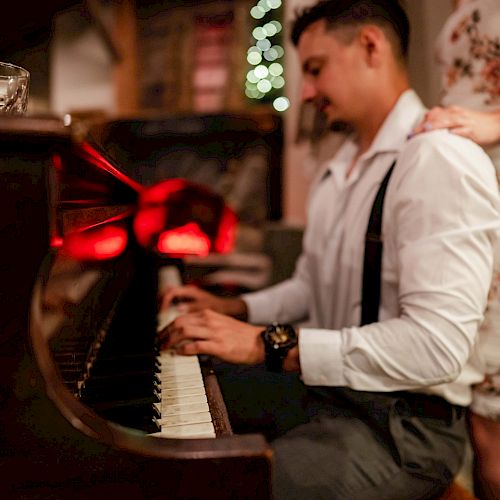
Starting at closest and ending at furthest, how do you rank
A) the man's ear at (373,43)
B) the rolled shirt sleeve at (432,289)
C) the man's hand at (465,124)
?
the rolled shirt sleeve at (432,289) < the man's hand at (465,124) < the man's ear at (373,43)

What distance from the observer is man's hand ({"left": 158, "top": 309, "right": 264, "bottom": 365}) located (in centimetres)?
104

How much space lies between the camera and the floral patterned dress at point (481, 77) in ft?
4.07

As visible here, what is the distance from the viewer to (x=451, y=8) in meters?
1.66

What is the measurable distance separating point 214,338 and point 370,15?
0.93 m

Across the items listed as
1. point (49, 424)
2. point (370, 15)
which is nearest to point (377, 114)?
point (370, 15)

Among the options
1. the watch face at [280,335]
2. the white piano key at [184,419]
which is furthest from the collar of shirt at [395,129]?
the white piano key at [184,419]

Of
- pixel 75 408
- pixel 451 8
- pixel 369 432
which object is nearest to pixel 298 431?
pixel 369 432

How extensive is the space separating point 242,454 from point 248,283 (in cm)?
304

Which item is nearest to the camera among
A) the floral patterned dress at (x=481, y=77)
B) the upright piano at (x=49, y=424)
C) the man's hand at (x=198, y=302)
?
the upright piano at (x=49, y=424)

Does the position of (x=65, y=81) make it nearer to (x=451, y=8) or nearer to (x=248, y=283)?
(x=248, y=283)

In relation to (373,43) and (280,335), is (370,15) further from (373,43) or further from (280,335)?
(280,335)

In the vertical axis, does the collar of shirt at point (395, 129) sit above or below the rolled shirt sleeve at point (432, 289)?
above

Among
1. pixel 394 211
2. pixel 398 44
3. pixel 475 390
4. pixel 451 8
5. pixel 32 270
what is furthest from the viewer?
pixel 451 8

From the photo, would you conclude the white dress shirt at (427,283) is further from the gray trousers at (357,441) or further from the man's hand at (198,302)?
the man's hand at (198,302)
